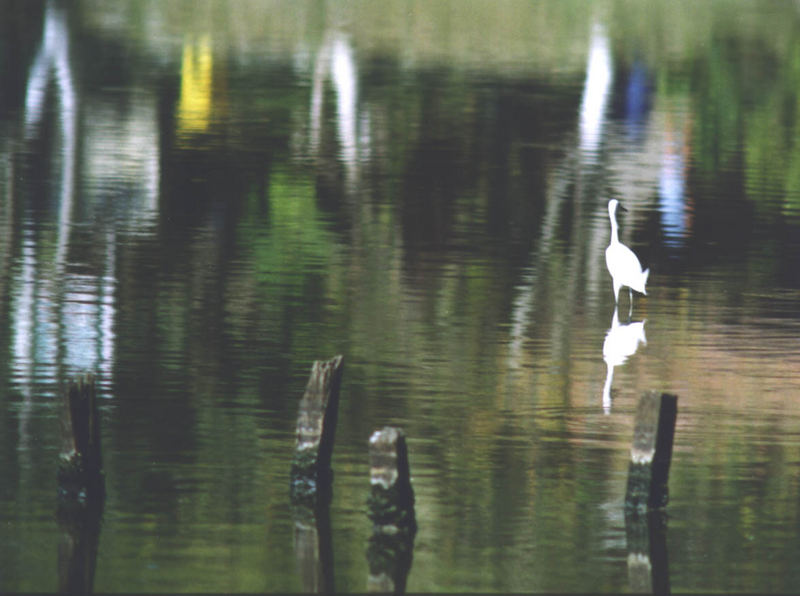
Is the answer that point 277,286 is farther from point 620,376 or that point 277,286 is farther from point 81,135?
point 81,135

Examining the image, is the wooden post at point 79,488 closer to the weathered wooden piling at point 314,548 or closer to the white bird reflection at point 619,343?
the weathered wooden piling at point 314,548

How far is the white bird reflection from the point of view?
1862cm

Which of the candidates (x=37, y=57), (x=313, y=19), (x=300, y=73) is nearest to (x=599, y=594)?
(x=300, y=73)

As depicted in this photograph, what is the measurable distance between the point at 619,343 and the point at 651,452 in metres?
6.33

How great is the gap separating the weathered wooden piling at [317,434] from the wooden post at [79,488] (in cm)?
142

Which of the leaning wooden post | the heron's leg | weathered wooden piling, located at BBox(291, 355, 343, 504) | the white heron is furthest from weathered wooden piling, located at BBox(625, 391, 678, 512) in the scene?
the white heron

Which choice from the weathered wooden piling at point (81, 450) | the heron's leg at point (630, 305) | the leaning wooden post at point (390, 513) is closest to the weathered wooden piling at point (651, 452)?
the leaning wooden post at point (390, 513)

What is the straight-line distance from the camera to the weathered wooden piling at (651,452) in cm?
1313

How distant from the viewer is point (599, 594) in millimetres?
12789

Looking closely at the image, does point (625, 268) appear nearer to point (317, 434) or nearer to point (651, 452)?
point (651, 452)

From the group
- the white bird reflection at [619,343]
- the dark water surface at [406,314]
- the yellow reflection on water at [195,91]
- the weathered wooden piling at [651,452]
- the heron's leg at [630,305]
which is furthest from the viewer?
the yellow reflection on water at [195,91]

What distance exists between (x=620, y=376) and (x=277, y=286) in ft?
17.4

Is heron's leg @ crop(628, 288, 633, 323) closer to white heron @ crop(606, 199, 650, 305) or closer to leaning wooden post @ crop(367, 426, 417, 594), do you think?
white heron @ crop(606, 199, 650, 305)

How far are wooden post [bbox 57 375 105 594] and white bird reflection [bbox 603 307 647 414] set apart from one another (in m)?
5.61
